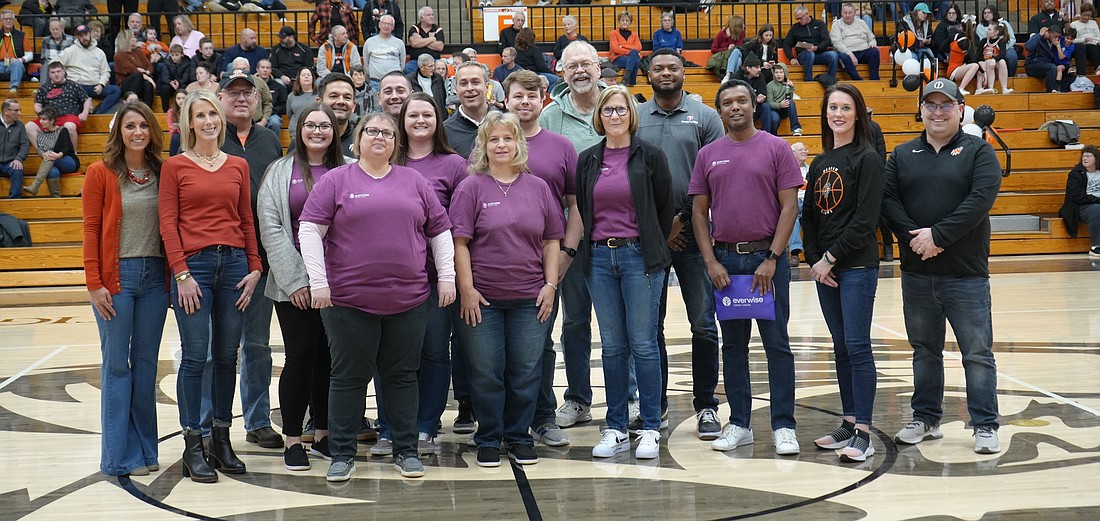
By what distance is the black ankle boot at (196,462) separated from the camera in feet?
13.8

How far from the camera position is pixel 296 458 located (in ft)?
14.4

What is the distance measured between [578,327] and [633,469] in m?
0.84

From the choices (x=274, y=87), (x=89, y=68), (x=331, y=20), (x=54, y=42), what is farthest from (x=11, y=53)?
(x=331, y=20)

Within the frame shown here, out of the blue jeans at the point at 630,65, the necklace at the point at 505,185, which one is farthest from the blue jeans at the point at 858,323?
the blue jeans at the point at 630,65

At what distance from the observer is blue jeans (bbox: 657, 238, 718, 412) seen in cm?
475

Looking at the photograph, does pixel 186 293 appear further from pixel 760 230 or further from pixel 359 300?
pixel 760 230

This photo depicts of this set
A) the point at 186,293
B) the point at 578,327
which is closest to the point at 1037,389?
the point at 578,327

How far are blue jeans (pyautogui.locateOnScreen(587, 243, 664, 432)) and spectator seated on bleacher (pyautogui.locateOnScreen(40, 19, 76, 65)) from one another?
43.0 ft

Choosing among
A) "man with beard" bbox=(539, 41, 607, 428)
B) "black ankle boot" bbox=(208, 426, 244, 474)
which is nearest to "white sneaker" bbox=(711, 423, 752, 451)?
"man with beard" bbox=(539, 41, 607, 428)

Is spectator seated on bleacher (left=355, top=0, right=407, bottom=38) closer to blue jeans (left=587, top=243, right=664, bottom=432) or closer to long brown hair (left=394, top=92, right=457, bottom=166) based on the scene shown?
long brown hair (left=394, top=92, right=457, bottom=166)

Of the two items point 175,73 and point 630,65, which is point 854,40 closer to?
point 630,65

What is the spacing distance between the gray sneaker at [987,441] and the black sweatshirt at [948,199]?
0.67 meters

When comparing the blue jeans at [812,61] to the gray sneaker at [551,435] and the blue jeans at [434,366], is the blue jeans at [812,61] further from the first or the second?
the blue jeans at [434,366]

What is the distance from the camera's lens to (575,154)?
15.4 ft
